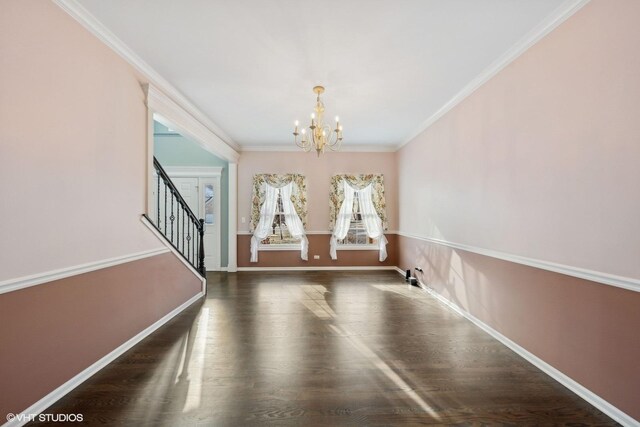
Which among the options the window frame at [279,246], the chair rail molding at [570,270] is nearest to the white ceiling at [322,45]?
the chair rail molding at [570,270]

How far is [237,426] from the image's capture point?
68.6 inches

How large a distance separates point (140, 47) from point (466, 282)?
4.38 m

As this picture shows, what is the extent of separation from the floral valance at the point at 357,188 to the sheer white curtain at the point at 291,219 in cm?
68

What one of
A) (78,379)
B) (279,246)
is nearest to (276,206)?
(279,246)

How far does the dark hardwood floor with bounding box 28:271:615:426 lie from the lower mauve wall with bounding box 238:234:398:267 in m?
2.73

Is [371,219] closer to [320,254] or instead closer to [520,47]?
[320,254]

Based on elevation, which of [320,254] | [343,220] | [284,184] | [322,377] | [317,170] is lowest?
[322,377]

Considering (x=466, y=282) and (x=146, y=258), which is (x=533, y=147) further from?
(x=146, y=258)

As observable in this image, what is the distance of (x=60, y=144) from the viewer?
2.05 m

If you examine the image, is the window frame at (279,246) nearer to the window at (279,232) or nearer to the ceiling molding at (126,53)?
the window at (279,232)

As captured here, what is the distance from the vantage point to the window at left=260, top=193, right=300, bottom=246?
6.41 m

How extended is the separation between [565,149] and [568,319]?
1291mm

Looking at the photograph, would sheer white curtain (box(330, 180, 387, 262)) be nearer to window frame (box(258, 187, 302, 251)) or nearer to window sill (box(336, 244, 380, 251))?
window sill (box(336, 244, 380, 251))

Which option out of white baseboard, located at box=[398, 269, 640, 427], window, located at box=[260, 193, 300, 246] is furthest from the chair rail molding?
window, located at box=[260, 193, 300, 246]
